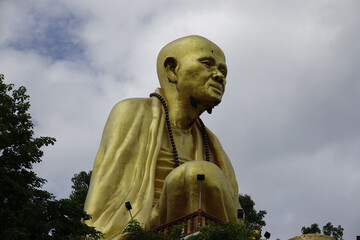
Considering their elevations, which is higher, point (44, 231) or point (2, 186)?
point (2, 186)

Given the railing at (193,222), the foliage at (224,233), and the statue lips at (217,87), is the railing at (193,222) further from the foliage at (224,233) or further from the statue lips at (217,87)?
the statue lips at (217,87)

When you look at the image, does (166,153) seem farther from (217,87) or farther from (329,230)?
(329,230)

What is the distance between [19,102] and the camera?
10.6m

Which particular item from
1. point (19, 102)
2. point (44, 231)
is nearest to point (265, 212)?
point (19, 102)

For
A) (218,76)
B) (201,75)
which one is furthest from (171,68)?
(218,76)

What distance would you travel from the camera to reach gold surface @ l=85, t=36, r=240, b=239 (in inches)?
426

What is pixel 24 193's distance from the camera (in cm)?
917

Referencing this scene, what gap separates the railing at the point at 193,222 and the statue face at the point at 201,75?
3241mm

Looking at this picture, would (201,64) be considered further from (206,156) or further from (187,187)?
(187,187)

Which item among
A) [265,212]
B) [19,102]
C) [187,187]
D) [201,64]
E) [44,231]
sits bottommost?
[44,231]

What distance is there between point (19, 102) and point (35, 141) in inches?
28.5

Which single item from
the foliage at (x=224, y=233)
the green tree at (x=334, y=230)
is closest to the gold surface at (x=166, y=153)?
the foliage at (x=224, y=233)

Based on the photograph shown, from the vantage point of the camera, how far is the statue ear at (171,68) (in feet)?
44.8

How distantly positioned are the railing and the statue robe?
1.42 ft
